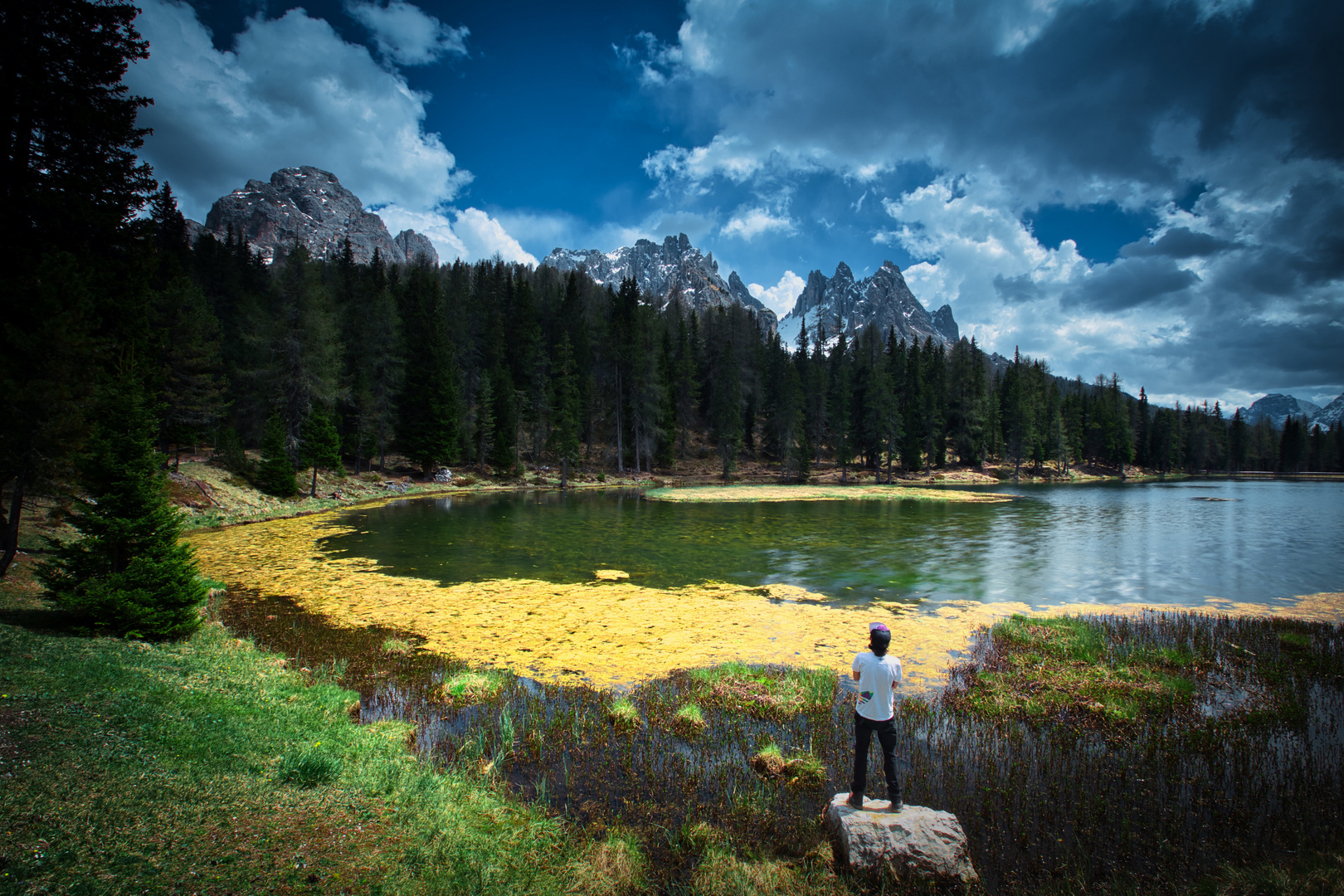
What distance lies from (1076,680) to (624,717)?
24.3 ft

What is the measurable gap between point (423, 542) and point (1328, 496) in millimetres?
77369

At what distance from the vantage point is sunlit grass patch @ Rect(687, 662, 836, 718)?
809cm

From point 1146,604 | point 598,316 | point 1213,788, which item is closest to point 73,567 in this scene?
point 1213,788

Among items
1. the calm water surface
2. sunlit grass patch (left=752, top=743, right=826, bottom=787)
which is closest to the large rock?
sunlit grass patch (left=752, top=743, right=826, bottom=787)

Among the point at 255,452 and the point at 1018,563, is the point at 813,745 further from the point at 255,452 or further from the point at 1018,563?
the point at 255,452

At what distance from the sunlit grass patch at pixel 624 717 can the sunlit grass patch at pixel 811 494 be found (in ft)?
119

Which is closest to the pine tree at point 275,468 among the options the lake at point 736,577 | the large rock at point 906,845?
the lake at point 736,577

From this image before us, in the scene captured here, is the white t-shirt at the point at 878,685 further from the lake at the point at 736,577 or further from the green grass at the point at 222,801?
the lake at the point at 736,577

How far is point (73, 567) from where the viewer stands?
906 cm

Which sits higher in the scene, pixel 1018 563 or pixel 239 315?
pixel 239 315

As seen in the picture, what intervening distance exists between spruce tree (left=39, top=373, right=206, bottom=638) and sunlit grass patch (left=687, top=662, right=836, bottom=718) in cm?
900

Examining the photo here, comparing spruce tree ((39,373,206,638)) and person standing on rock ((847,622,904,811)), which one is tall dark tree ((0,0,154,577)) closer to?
spruce tree ((39,373,206,638))

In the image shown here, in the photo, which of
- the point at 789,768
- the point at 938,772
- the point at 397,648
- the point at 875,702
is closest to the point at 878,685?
the point at 875,702

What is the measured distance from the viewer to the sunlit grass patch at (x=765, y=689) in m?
8.09
